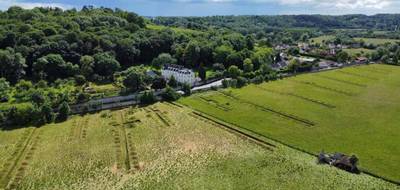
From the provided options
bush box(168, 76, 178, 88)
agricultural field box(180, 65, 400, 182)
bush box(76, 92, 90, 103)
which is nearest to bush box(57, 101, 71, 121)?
→ bush box(76, 92, 90, 103)

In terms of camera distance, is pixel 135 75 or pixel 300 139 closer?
pixel 300 139

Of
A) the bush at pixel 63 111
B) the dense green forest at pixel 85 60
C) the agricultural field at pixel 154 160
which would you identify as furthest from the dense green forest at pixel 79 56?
the agricultural field at pixel 154 160

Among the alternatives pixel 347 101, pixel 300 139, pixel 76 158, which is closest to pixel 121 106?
pixel 76 158

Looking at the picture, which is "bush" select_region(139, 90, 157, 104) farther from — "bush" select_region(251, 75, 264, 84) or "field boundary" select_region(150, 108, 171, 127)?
"bush" select_region(251, 75, 264, 84)

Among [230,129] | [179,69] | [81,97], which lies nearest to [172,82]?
[179,69]

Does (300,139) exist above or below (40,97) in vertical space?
below

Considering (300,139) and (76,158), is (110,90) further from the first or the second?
(300,139)
